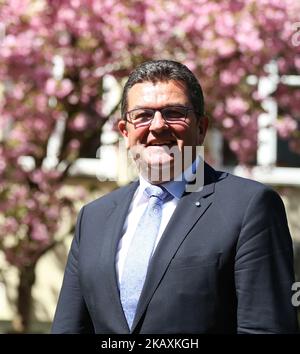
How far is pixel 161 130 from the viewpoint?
2.80m

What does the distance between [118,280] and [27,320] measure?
19.1ft

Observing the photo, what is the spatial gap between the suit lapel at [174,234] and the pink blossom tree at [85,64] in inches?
167

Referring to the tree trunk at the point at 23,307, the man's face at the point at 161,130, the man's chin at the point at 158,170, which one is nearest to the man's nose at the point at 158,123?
the man's face at the point at 161,130

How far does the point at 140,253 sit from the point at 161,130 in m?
0.40

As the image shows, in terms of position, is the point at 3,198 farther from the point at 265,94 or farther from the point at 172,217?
the point at 172,217

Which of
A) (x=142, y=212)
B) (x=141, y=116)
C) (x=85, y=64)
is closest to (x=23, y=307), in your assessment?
(x=85, y=64)

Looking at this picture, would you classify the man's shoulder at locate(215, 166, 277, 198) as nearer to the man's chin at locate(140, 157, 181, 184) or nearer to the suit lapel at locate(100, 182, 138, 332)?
the man's chin at locate(140, 157, 181, 184)

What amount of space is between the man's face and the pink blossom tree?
409 centimetres

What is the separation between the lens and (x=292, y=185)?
971cm

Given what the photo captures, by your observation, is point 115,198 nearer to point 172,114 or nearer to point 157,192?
point 157,192

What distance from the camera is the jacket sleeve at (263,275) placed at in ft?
8.55

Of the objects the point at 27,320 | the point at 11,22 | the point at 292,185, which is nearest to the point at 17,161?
the point at 11,22

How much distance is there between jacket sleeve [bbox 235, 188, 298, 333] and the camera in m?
2.61
